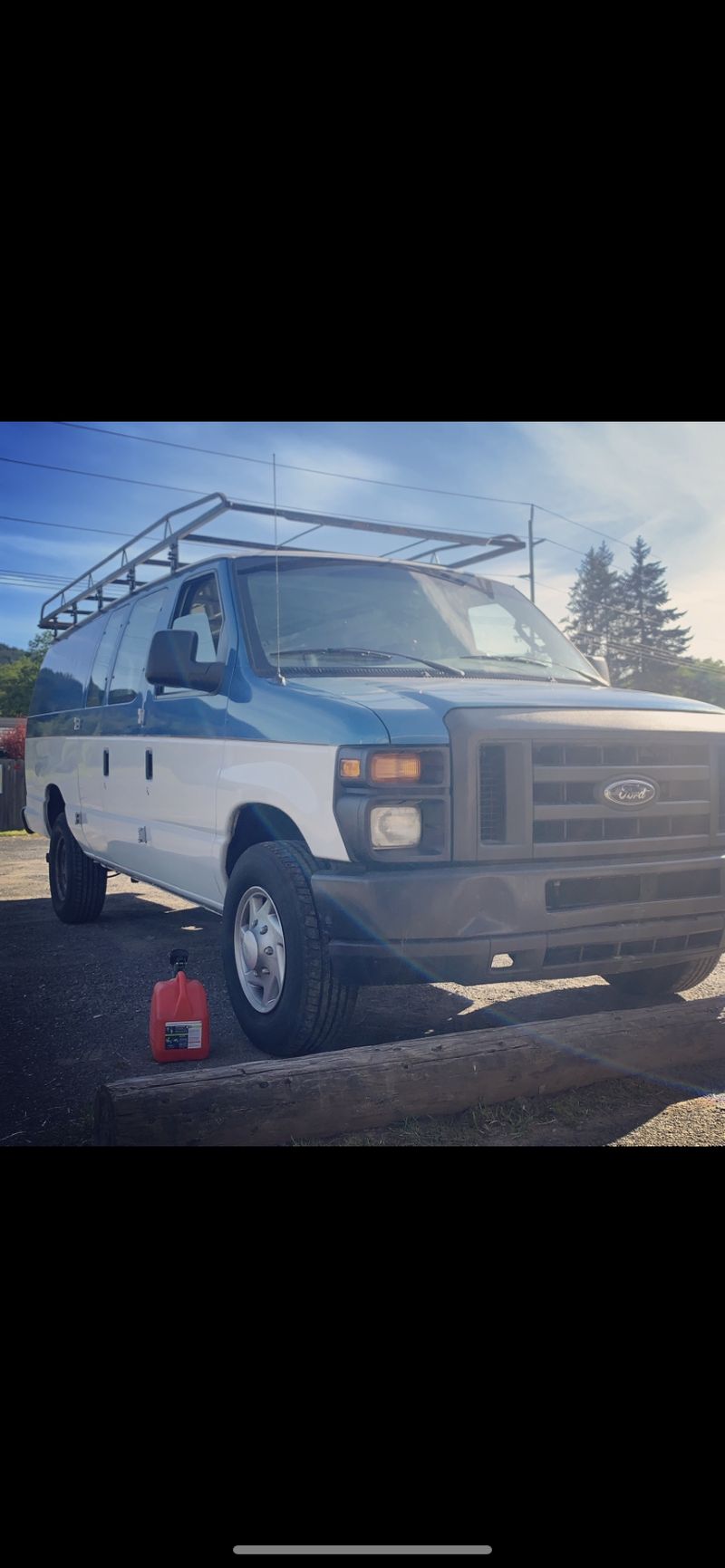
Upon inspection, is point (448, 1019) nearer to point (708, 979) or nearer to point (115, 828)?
point (708, 979)

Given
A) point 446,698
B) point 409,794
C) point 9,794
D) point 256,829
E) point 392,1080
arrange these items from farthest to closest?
point 9,794, point 256,829, point 446,698, point 409,794, point 392,1080

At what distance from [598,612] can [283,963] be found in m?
4.23

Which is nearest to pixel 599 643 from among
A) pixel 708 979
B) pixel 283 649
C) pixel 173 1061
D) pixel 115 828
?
pixel 708 979

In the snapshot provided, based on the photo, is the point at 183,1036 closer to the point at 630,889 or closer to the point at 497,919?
the point at 497,919

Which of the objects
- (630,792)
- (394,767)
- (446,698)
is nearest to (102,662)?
(446,698)

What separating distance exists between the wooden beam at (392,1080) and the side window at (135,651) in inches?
125

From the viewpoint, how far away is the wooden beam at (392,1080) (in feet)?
10.2

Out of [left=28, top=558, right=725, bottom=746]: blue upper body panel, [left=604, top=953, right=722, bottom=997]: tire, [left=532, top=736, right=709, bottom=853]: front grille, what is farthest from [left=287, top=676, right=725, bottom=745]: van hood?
[left=604, top=953, right=722, bottom=997]: tire

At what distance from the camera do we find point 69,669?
795 centimetres

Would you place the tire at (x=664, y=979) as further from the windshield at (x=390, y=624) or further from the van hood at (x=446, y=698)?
the windshield at (x=390, y=624)

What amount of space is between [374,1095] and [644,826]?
4.87 ft

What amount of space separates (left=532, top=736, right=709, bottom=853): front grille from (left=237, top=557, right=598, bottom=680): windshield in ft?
2.70

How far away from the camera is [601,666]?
5664 millimetres

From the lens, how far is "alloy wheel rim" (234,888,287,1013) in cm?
412
